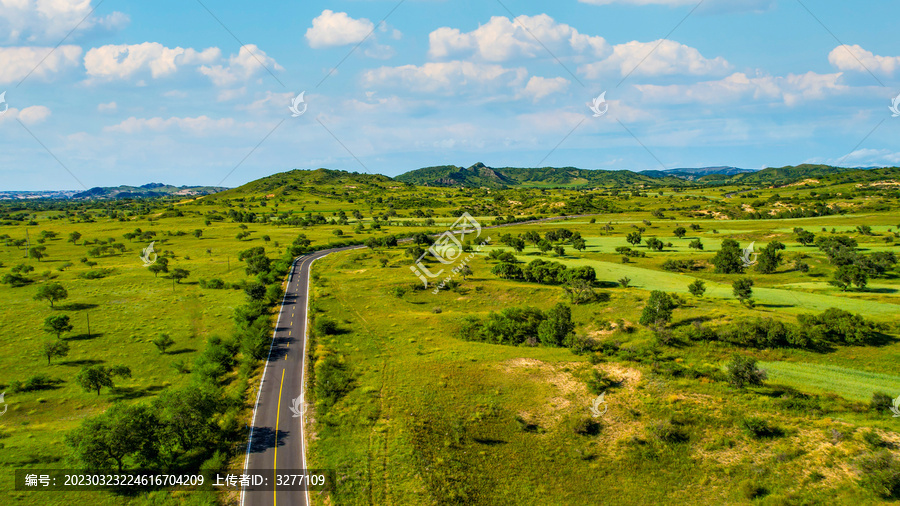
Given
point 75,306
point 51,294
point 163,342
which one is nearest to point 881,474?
point 163,342

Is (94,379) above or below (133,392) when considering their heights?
above

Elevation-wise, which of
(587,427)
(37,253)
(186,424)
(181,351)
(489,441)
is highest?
(37,253)

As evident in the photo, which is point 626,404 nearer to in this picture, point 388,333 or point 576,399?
point 576,399

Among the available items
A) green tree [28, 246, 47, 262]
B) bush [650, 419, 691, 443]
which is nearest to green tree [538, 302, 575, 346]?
bush [650, 419, 691, 443]

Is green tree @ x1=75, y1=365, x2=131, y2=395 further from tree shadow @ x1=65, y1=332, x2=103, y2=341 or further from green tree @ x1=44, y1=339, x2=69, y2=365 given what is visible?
tree shadow @ x1=65, y1=332, x2=103, y2=341

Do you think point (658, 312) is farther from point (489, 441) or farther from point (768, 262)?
point (768, 262)

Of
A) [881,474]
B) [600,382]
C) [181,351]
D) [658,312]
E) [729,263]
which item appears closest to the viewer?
[881,474]

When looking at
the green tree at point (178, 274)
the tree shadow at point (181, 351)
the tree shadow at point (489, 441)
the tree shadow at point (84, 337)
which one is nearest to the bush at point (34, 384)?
the tree shadow at point (181, 351)
